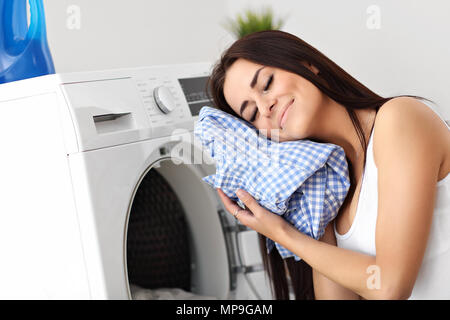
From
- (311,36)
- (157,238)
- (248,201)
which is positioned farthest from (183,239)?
(311,36)

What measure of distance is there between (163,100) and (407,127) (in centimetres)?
58

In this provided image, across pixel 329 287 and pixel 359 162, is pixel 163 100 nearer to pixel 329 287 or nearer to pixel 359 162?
pixel 359 162

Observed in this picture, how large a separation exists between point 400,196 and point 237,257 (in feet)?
2.19

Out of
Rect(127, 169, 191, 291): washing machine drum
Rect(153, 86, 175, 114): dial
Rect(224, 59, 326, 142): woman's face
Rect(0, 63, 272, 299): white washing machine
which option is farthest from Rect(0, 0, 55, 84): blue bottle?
Rect(224, 59, 326, 142): woman's face

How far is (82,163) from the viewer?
41.4 inches

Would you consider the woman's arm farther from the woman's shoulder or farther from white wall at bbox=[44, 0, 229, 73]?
white wall at bbox=[44, 0, 229, 73]

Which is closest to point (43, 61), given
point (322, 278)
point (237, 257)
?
point (237, 257)

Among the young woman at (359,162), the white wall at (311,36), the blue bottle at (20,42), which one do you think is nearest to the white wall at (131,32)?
the white wall at (311,36)

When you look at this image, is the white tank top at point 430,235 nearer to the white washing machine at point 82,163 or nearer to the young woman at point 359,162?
the young woman at point 359,162

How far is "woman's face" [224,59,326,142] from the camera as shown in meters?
1.07

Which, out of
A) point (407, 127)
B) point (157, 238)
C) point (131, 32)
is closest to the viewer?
point (407, 127)

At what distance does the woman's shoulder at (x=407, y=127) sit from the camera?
954mm

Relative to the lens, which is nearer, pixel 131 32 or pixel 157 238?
pixel 157 238

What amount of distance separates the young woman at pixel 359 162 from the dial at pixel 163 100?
0.11 m
